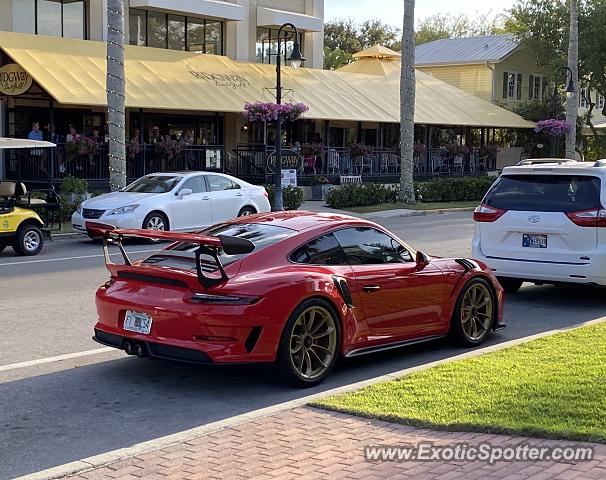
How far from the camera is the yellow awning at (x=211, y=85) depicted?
81.8ft

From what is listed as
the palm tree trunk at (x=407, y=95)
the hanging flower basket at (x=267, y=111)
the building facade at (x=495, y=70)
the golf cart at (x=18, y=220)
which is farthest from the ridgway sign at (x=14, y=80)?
the building facade at (x=495, y=70)

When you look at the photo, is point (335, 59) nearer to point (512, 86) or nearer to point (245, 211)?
point (512, 86)

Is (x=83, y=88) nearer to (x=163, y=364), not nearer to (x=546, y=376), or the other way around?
(x=163, y=364)

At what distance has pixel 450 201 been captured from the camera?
108 feet

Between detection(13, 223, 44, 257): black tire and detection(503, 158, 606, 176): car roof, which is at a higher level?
detection(503, 158, 606, 176): car roof

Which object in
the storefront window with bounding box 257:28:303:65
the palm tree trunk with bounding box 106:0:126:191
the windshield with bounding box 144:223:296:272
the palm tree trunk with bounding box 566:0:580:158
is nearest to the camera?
the windshield with bounding box 144:223:296:272

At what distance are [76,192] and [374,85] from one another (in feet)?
62.5

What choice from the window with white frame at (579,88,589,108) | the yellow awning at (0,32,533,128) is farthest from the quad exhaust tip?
the window with white frame at (579,88,589,108)

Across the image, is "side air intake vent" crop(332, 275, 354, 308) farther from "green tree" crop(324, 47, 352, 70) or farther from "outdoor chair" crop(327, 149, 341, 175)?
"green tree" crop(324, 47, 352, 70)

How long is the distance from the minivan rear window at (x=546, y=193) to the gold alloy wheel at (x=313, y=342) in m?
4.83

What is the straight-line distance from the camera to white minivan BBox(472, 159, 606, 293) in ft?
35.0

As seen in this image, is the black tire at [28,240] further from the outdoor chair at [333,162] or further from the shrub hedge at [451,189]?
the outdoor chair at [333,162]

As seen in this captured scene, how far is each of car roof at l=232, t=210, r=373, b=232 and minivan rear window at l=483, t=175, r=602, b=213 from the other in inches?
145

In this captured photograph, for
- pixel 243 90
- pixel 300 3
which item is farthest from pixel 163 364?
pixel 300 3
